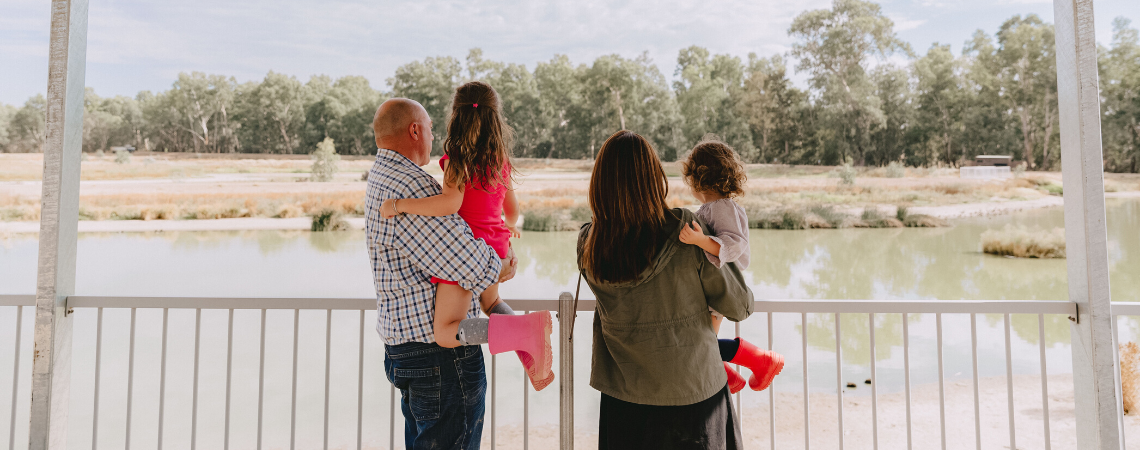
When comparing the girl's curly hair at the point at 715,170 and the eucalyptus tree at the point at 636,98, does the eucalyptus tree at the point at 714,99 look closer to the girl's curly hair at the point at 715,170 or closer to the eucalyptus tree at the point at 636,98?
the eucalyptus tree at the point at 636,98

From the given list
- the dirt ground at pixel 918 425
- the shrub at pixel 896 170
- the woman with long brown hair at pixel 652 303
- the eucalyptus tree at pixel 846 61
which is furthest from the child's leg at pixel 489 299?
the shrub at pixel 896 170

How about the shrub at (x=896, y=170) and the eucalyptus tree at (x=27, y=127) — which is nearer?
the eucalyptus tree at (x=27, y=127)

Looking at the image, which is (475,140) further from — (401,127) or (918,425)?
(918,425)

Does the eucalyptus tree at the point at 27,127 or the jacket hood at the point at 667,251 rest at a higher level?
the eucalyptus tree at the point at 27,127

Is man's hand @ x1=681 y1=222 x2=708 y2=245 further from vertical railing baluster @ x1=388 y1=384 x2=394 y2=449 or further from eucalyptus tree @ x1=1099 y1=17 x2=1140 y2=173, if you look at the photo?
eucalyptus tree @ x1=1099 y1=17 x2=1140 y2=173

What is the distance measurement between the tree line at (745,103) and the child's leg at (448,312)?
911 centimetres

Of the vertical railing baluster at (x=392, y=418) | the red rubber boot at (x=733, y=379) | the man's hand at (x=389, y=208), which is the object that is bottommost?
the vertical railing baluster at (x=392, y=418)

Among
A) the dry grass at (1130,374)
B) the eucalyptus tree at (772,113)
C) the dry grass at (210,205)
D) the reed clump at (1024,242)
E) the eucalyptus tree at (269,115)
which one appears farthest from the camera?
the reed clump at (1024,242)

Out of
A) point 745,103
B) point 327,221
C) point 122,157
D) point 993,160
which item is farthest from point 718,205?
point 993,160

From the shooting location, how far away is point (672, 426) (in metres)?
1.21

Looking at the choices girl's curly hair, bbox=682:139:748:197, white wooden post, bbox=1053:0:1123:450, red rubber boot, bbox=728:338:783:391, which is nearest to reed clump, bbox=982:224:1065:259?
white wooden post, bbox=1053:0:1123:450

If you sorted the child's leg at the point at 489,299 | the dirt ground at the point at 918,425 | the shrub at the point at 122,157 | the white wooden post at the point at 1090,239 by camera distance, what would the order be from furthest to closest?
1. the shrub at the point at 122,157
2. the dirt ground at the point at 918,425
3. the white wooden post at the point at 1090,239
4. the child's leg at the point at 489,299

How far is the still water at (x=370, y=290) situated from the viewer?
1172 cm

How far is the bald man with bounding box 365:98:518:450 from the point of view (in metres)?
1.20
